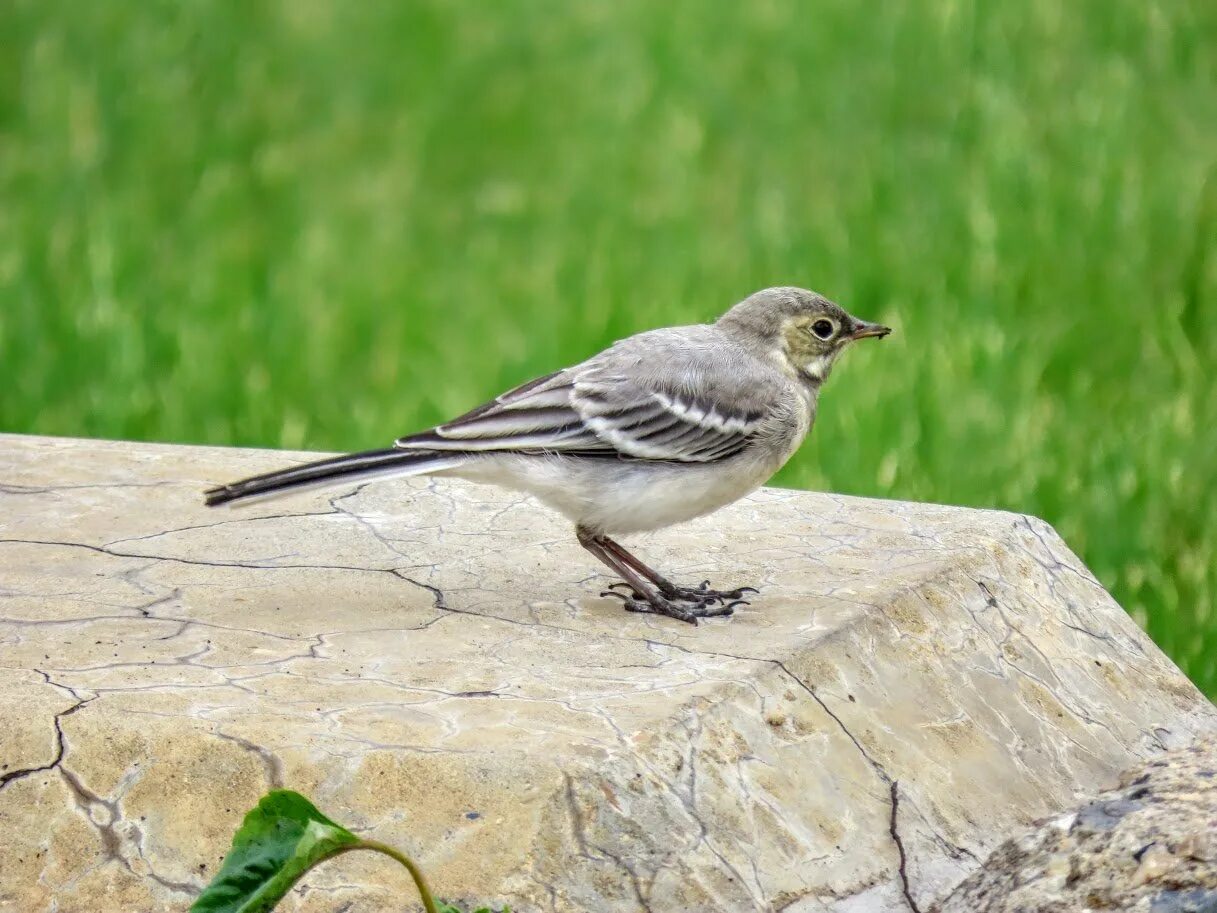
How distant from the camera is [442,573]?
510 centimetres

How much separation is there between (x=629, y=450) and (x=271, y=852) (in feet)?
6.75

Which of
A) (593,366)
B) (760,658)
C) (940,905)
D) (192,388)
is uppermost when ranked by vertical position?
(593,366)

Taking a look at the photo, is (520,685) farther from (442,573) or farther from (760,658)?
(442,573)

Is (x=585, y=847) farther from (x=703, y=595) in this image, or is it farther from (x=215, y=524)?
(x=215, y=524)

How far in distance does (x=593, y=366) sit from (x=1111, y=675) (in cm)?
168

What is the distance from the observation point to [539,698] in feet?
13.4

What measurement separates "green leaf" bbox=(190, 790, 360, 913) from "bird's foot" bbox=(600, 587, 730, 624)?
1833mm

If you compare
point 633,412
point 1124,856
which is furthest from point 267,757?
point 1124,856

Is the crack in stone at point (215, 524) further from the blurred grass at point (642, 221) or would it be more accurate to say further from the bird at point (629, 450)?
the blurred grass at point (642, 221)

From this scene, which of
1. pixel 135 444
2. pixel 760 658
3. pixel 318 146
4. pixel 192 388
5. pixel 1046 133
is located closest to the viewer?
pixel 760 658

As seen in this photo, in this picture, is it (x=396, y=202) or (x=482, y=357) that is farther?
(x=396, y=202)

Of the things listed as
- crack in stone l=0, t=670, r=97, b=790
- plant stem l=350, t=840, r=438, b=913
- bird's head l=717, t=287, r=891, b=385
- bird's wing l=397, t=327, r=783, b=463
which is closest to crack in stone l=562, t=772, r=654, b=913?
plant stem l=350, t=840, r=438, b=913

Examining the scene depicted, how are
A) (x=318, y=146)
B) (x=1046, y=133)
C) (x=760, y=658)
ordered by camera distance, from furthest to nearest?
(x=318, y=146) → (x=1046, y=133) → (x=760, y=658)

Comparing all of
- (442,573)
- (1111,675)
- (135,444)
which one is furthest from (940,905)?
(135,444)
